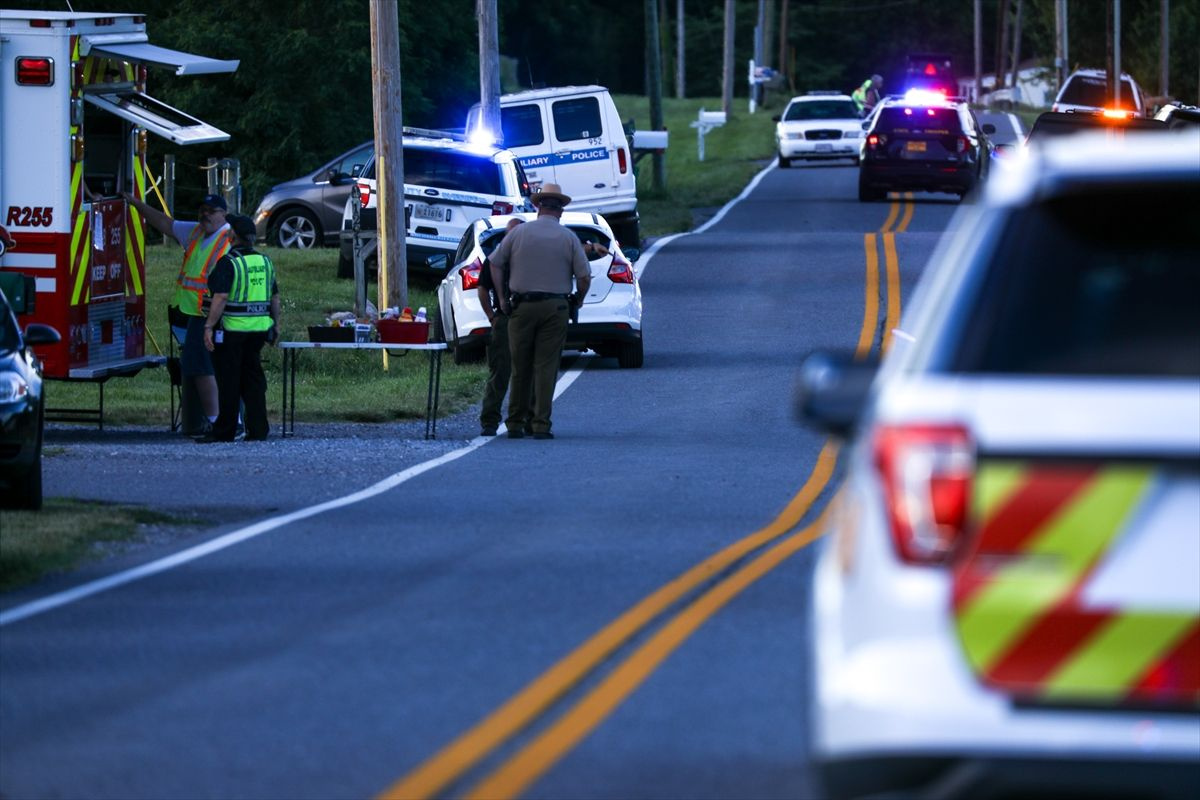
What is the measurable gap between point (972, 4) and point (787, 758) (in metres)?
138

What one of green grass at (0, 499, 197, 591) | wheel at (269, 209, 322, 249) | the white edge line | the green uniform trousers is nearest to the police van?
wheel at (269, 209, 322, 249)

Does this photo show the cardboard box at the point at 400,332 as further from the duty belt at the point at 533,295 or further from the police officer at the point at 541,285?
the duty belt at the point at 533,295

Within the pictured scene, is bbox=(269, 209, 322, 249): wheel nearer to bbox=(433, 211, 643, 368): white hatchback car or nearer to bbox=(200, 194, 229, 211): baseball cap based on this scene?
bbox=(433, 211, 643, 368): white hatchback car

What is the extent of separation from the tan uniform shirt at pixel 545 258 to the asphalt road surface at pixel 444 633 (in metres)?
1.20

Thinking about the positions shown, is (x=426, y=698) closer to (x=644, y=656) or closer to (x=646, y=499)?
(x=644, y=656)

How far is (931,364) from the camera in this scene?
484cm

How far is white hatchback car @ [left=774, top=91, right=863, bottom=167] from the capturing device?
5597 centimetres

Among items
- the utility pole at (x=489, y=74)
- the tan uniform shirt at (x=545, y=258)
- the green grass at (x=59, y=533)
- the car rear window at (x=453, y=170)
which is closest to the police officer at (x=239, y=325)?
the tan uniform shirt at (x=545, y=258)

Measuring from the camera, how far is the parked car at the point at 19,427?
513 inches

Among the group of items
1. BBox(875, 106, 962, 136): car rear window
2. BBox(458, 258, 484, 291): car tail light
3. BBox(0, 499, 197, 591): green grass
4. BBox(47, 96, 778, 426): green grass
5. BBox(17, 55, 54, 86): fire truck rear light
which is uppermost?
BBox(875, 106, 962, 136): car rear window

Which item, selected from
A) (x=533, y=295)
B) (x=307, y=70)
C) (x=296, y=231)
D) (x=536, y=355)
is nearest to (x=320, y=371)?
(x=536, y=355)

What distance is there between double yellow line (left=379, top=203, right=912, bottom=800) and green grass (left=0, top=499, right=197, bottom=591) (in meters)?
3.04

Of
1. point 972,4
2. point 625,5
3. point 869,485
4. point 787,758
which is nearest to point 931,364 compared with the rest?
point 869,485

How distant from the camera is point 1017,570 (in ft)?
15.1
